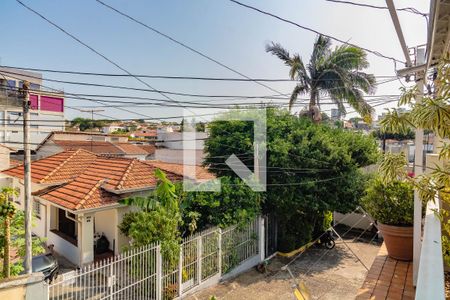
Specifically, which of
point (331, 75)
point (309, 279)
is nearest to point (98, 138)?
point (331, 75)

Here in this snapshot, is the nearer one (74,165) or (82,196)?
(82,196)

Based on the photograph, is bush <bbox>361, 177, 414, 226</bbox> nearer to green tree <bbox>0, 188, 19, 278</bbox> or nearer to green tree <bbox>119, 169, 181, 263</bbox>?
green tree <bbox>119, 169, 181, 263</bbox>

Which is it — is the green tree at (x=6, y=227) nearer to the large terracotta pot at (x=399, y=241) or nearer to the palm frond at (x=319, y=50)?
the large terracotta pot at (x=399, y=241)

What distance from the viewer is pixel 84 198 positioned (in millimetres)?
10062

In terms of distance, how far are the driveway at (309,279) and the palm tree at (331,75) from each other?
719 cm

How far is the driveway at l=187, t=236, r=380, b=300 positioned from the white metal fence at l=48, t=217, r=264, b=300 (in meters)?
0.44

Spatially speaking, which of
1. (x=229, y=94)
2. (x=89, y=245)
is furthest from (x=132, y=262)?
(x=229, y=94)

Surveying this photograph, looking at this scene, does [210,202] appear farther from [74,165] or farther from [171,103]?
[74,165]

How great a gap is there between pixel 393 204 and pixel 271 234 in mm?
7248

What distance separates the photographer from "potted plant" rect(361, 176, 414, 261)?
16.2ft

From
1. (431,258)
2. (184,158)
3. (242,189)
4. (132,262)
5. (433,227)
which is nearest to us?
(431,258)

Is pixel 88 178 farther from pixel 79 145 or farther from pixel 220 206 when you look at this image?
pixel 79 145

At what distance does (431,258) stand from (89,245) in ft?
34.5

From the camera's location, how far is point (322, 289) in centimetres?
925
